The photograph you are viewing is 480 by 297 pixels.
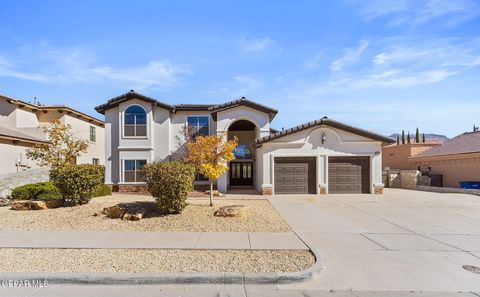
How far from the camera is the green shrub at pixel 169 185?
33.1 feet

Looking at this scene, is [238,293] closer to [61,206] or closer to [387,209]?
[61,206]

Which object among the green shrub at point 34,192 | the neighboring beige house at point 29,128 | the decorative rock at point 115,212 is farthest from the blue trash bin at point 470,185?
the neighboring beige house at point 29,128

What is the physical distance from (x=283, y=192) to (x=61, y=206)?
12287 mm

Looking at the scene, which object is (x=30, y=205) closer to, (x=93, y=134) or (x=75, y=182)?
(x=75, y=182)

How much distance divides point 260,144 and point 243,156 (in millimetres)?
5101

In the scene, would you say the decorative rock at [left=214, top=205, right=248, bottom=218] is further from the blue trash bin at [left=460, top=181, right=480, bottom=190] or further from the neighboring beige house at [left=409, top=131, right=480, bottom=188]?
the neighboring beige house at [left=409, top=131, right=480, bottom=188]

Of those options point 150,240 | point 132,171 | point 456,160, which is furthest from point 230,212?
point 456,160

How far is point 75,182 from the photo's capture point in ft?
38.0

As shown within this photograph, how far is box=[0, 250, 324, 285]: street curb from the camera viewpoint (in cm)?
521

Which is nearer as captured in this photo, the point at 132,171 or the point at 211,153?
the point at 211,153

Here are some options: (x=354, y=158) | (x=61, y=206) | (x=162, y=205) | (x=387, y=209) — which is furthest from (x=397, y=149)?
(x=61, y=206)

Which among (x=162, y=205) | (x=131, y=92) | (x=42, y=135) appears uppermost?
(x=131, y=92)

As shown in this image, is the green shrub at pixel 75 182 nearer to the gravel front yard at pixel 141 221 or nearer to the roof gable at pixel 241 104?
the gravel front yard at pixel 141 221

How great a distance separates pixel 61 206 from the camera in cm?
1184
